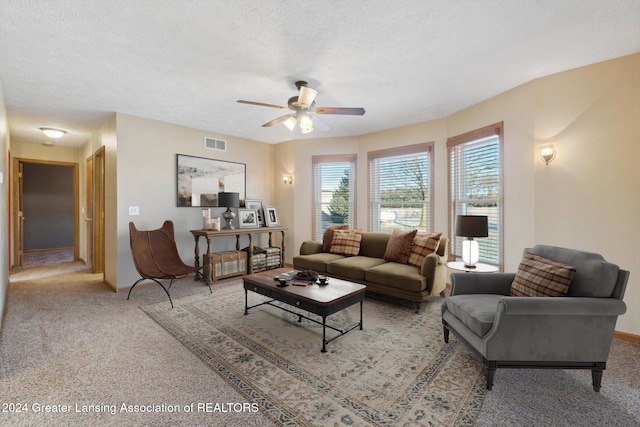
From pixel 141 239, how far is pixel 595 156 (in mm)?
5467

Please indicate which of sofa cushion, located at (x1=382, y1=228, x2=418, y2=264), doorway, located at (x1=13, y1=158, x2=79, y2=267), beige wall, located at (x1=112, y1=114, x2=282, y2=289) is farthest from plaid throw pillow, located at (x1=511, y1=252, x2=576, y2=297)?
doorway, located at (x1=13, y1=158, x2=79, y2=267)

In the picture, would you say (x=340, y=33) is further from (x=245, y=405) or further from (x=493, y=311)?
(x=245, y=405)

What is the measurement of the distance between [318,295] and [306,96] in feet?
6.43

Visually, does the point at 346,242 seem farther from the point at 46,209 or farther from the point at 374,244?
the point at 46,209

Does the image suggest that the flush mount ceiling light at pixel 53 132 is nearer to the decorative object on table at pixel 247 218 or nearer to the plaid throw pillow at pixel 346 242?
the decorative object on table at pixel 247 218

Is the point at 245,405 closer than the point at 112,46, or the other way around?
the point at 245,405

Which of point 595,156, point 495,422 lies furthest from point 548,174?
point 495,422

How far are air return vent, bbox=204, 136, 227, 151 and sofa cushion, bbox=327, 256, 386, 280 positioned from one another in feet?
9.83

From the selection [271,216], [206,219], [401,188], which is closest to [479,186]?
[401,188]

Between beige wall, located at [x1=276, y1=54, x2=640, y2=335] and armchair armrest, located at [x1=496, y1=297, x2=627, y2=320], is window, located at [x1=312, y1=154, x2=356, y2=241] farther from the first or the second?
armchair armrest, located at [x1=496, y1=297, x2=627, y2=320]

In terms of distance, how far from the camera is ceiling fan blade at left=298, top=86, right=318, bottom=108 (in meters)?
2.81

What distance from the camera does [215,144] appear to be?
520 cm

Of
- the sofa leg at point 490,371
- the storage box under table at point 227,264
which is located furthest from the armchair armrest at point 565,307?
the storage box under table at point 227,264

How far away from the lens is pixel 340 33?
7.44ft
